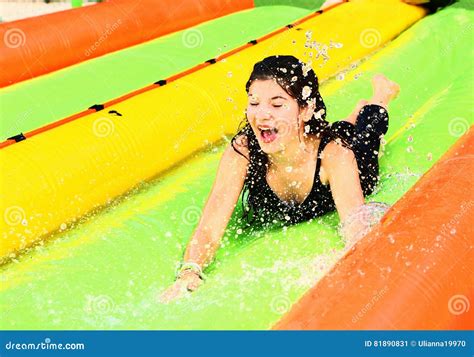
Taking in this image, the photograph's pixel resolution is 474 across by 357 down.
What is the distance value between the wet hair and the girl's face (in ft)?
0.06

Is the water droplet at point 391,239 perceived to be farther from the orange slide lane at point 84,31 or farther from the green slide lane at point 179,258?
the orange slide lane at point 84,31

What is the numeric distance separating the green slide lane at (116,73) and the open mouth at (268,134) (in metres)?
1.06

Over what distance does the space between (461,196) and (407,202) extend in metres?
0.13

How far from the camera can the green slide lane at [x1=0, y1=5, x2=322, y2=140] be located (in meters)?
2.82

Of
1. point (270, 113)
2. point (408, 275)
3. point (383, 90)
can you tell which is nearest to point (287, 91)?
point (270, 113)

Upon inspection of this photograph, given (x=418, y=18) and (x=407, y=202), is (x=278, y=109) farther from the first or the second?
(x=418, y=18)

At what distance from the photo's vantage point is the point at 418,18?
4125 millimetres

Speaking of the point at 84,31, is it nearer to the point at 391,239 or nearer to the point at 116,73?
the point at 116,73

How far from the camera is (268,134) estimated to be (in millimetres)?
1958

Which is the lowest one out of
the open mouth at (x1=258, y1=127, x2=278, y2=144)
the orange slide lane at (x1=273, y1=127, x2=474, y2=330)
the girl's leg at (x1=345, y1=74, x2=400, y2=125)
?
the orange slide lane at (x1=273, y1=127, x2=474, y2=330)

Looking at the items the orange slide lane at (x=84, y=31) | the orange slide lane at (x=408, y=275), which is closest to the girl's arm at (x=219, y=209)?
the orange slide lane at (x=408, y=275)

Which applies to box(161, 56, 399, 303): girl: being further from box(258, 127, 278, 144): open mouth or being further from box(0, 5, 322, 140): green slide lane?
box(0, 5, 322, 140): green slide lane

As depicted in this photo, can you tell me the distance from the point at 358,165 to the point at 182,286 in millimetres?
708

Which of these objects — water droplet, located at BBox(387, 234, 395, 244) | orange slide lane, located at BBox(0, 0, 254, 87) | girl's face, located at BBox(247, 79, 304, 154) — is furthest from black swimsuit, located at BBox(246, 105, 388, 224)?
orange slide lane, located at BBox(0, 0, 254, 87)
